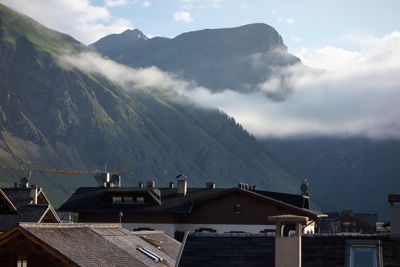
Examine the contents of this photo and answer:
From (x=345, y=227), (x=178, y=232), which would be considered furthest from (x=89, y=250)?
(x=345, y=227)

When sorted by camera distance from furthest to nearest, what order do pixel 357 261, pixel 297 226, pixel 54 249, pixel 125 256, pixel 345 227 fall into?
pixel 345 227, pixel 125 256, pixel 54 249, pixel 357 261, pixel 297 226

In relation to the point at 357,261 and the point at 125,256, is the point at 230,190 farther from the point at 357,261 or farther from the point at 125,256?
the point at 357,261

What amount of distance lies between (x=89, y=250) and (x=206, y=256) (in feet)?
50.0

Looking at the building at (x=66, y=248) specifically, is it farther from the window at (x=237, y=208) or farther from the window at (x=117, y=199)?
the window at (x=117, y=199)

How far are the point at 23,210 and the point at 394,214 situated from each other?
155ft

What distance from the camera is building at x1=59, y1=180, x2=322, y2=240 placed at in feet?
248

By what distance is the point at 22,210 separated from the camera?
2699 inches

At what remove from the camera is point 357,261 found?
2648 centimetres

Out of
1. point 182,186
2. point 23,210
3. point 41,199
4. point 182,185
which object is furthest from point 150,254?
point 41,199

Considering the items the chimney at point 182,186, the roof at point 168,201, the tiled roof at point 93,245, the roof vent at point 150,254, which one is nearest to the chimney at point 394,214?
the tiled roof at point 93,245

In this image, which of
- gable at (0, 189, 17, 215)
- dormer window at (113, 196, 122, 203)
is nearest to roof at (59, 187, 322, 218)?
dormer window at (113, 196, 122, 203)

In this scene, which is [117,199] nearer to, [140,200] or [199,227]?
[140,200]

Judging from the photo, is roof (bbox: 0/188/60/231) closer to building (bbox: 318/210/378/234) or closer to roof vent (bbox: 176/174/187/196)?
roof vent (bbox: 176/174/187/196)

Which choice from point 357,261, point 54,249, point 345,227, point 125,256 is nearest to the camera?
point 357,261
